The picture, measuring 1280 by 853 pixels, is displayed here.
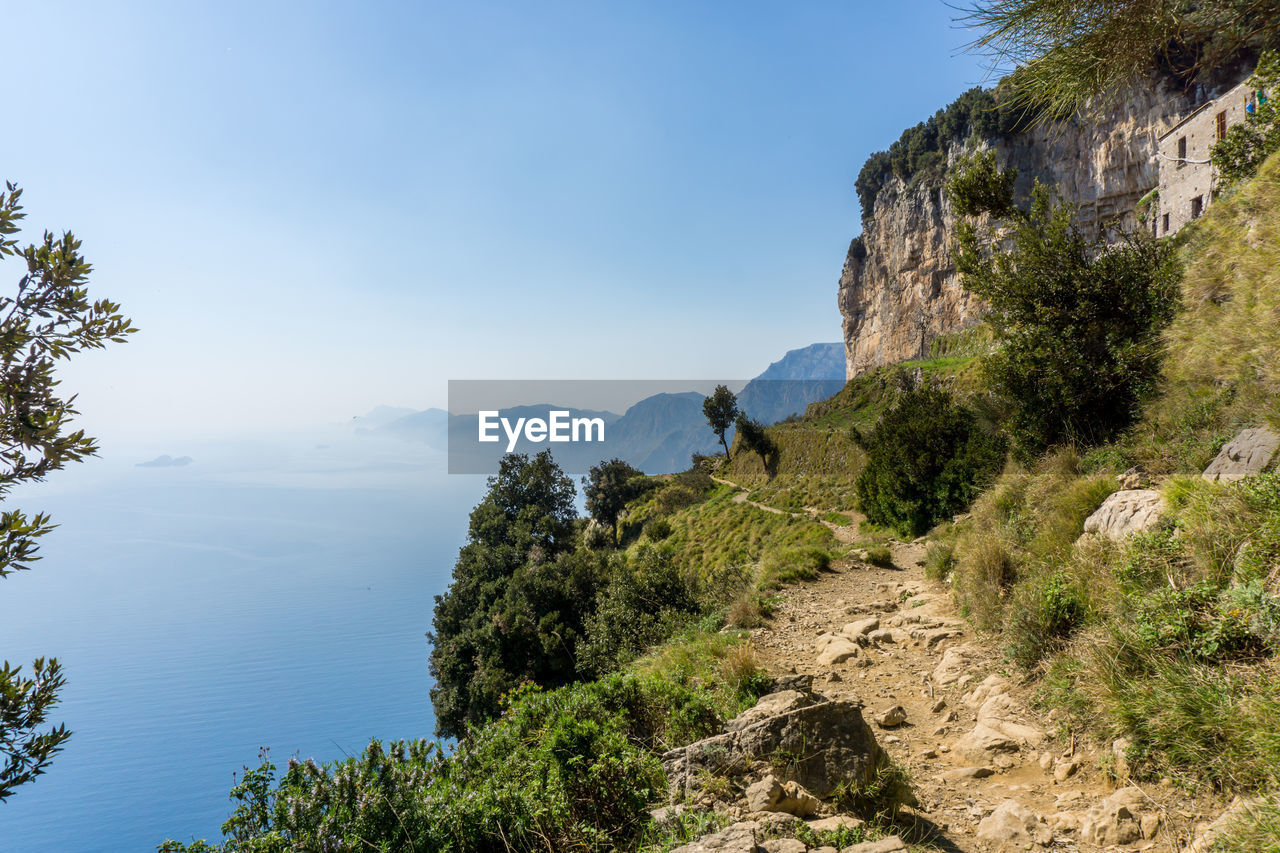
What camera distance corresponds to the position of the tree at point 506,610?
2119cm

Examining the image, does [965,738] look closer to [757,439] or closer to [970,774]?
[970,774]

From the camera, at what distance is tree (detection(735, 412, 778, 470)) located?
132ft

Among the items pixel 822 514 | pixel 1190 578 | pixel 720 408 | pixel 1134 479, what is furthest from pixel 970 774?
pixel 720 408

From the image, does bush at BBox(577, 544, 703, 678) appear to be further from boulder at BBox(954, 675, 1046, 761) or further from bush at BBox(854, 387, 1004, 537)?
bush at BBox(854, 387, 1004, 537)

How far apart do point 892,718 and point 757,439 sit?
3596 cm

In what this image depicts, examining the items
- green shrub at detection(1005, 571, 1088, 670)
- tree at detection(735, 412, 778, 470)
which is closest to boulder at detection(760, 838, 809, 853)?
green shrub at detection(1005, 571, 1088, 670)

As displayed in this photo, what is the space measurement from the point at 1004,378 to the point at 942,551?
3.22m

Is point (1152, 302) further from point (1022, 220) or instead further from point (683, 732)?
point (683, 732)

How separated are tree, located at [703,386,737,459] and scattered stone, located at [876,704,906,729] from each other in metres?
39.5

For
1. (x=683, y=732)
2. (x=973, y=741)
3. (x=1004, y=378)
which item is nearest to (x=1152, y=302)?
(x=1004, y=378)

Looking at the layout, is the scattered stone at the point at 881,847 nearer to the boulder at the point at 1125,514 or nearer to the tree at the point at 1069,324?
the boulder at the point at 1125,514

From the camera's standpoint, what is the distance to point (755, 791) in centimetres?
338

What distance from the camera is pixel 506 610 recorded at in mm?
22719

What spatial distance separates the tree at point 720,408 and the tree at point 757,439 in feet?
8.45
